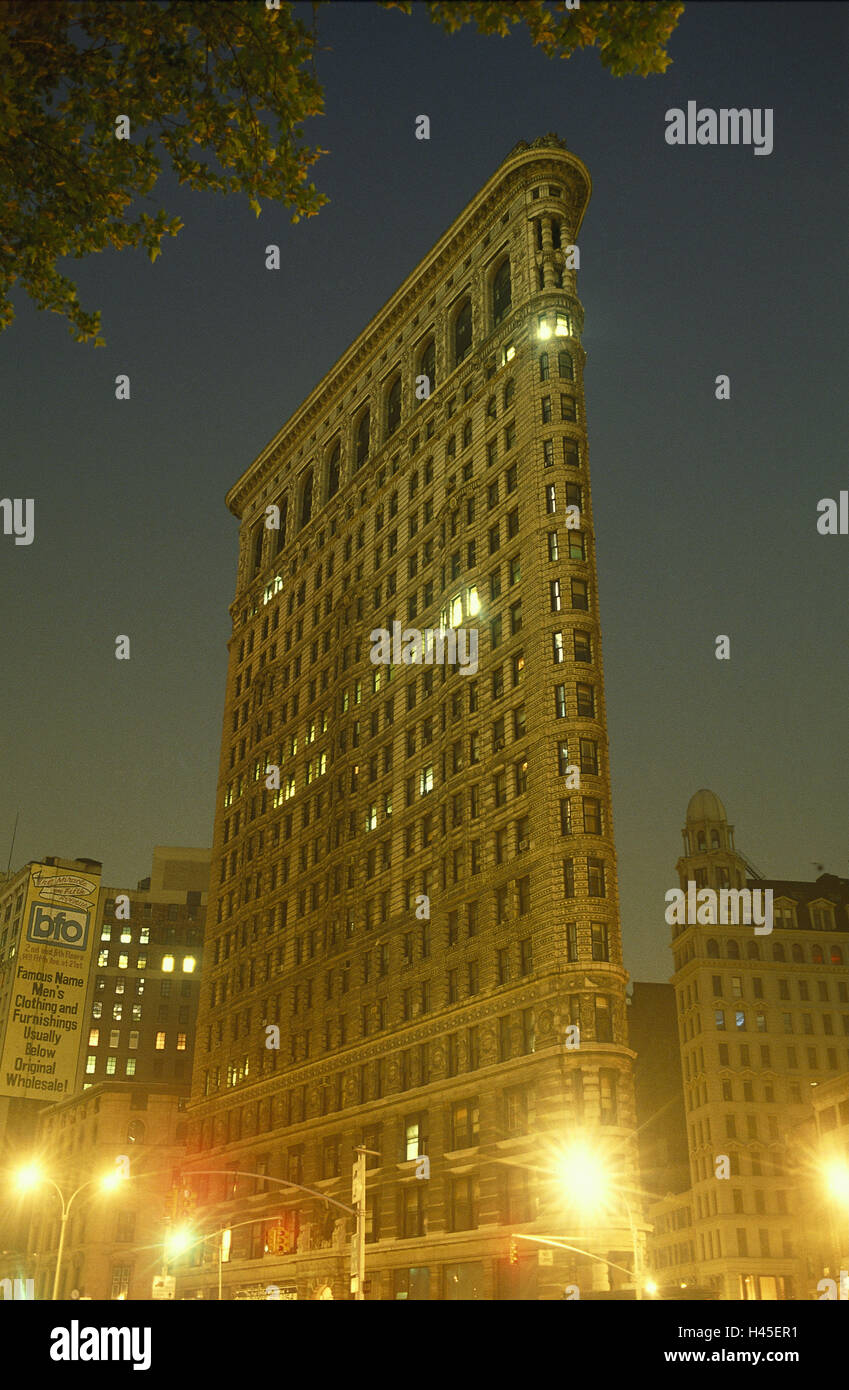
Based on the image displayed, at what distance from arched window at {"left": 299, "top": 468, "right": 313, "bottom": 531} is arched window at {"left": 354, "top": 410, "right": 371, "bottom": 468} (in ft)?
30.3

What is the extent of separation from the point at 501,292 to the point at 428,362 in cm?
1079

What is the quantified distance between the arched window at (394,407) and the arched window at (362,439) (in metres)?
3.28

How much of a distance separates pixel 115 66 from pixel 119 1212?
113078 mm

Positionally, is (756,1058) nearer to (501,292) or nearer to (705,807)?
(705,807)

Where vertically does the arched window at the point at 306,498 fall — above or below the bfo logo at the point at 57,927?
above

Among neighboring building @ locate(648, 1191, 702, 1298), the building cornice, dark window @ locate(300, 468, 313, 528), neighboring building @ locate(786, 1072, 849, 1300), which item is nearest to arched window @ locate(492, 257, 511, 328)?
the building cornice

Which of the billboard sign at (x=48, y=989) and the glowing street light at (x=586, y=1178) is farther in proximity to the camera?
the glowing street light at (x=586, y=1178)

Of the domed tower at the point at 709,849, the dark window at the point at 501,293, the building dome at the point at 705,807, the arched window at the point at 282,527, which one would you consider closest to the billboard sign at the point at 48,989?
the dark window at the point at 501,293

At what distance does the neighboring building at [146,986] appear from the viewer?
153 m

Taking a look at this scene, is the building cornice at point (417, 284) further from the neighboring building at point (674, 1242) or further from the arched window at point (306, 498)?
the neighboring building at point (674, 1242)

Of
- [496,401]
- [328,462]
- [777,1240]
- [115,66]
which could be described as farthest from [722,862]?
[115,66]

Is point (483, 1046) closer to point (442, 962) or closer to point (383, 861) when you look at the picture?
point (442, 962)

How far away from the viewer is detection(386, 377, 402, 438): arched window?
100688 mm

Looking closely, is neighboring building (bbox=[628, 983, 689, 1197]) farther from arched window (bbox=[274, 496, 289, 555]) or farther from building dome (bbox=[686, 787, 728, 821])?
arched window (bbox=[274, 496, 289, 555])
